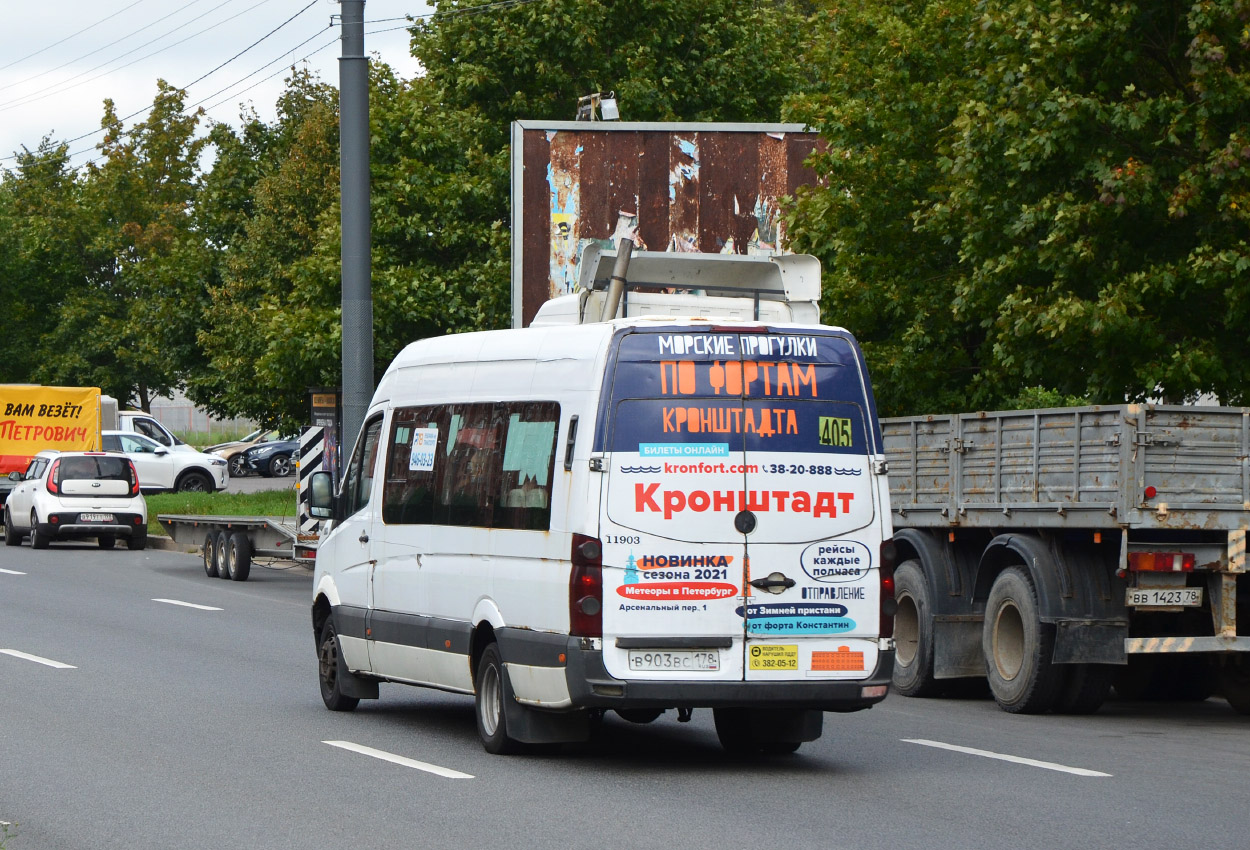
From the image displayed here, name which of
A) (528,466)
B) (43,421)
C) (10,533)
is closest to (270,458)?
(43,421)

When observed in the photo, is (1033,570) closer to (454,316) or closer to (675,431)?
(675,431)

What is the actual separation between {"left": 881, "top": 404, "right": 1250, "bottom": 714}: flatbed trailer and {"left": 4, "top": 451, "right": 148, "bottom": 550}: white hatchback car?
69.8 ft

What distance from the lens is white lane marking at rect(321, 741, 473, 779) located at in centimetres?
1029

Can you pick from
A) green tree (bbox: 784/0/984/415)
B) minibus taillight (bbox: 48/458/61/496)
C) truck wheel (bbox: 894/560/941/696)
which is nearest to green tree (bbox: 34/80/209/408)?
minibus taillight (bbox: 48/458/61/496)

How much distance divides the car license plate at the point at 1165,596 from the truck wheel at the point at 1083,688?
986 millimetres

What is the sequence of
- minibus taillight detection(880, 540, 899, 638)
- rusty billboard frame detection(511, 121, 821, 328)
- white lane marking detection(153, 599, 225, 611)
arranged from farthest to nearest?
rusty billboard frame detection(511, 121, 821, 328), white lane marking detection(153, 599, 225, 611), minibus taillight detection(880, 540, 899, 638)

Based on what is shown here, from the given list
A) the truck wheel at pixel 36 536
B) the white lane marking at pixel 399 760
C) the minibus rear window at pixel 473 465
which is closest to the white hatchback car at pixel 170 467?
the truck wheel at pixel 36 536

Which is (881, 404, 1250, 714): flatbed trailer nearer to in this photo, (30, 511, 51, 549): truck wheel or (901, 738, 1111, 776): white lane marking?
(901, 738, 1111, 776): white lane marking

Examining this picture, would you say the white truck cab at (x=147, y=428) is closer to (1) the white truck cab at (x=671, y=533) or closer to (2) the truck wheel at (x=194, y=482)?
(2) the truck wheel at (x=194, y=482)

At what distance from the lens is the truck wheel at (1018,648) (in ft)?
44.5

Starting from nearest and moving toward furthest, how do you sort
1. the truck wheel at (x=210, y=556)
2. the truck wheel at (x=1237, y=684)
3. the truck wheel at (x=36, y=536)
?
the truck wheel at (x=1237, y=684), the truck wheel at (x=210, y=556), the truck wheel at (x=36, y=536)

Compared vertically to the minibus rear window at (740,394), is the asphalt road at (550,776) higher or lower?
lower

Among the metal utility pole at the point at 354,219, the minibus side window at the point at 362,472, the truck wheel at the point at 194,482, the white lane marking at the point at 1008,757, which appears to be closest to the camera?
the white lane marking at the point at 1008,757

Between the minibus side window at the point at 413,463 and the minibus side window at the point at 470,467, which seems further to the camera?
the minibus side window at the point at 413,463
